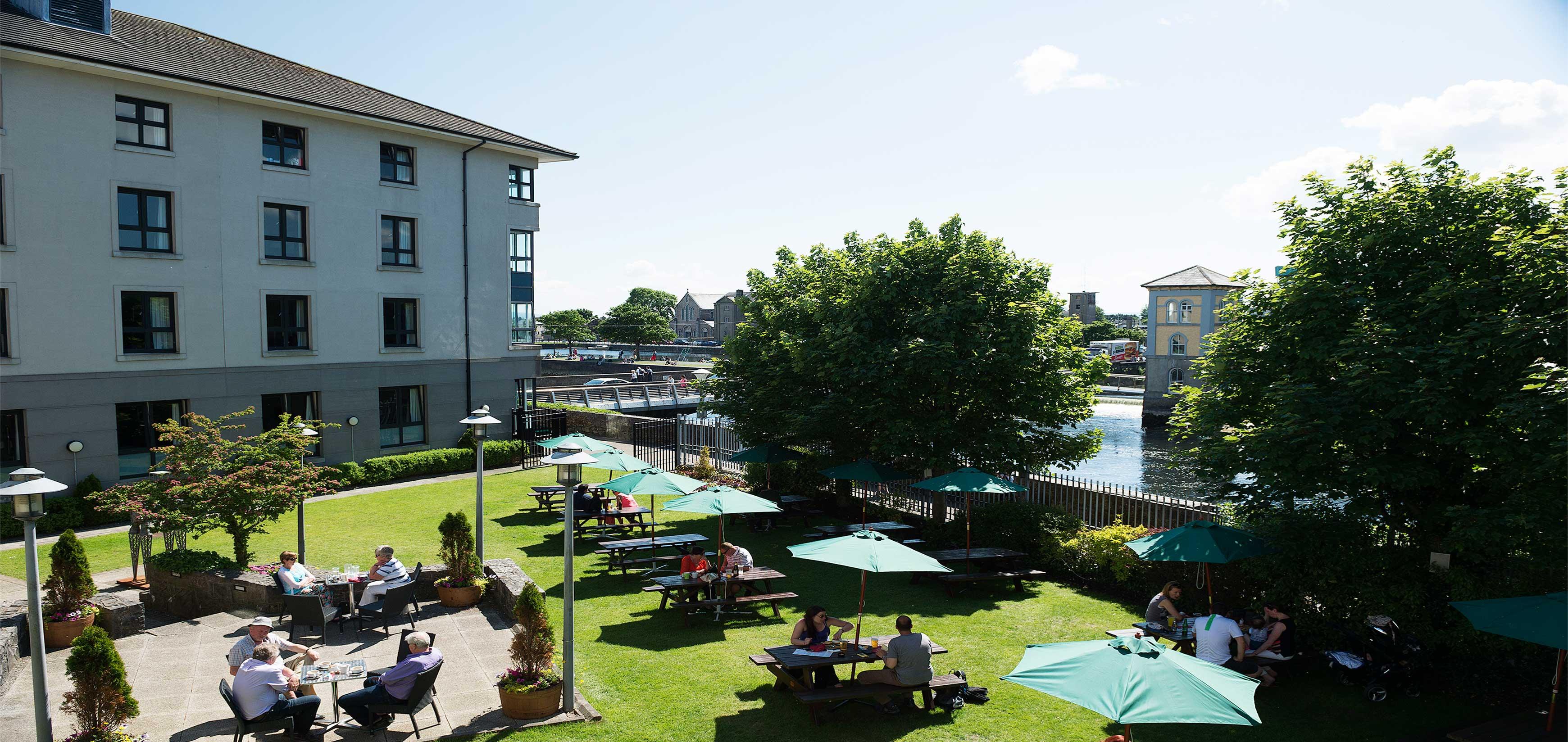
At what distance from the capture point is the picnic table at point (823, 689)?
32.2 ft

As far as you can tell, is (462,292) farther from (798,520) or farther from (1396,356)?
(1396,356)

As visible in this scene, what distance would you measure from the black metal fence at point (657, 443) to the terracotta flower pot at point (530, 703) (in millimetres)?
19876

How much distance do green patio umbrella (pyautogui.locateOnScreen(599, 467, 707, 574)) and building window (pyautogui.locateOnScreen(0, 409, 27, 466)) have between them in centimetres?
1623

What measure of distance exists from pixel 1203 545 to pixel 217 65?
94.8ft

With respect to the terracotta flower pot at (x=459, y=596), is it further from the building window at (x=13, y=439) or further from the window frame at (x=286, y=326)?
the window frame at (x=286, y=326)

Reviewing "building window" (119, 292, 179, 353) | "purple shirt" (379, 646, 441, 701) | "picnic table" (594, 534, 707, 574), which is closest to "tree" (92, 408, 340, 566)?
"picnic table" (594, 534, 707, 574)

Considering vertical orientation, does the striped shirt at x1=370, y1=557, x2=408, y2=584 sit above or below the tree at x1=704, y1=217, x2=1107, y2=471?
below

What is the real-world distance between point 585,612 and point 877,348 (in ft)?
28.2

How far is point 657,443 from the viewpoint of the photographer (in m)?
30.8

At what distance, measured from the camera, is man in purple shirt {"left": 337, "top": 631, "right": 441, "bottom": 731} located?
9039mm

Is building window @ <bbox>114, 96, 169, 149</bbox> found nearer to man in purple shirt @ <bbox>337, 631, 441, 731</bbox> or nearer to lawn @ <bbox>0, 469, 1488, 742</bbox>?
lawn @ <bbox>0, 469, 1488, 742</bbox>

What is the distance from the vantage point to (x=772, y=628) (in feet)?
44.1

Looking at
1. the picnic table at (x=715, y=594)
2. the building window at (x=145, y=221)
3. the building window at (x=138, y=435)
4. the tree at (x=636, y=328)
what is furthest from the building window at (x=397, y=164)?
the tree at (x=636, y=328)

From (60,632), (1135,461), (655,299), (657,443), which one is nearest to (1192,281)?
(1135,461)
